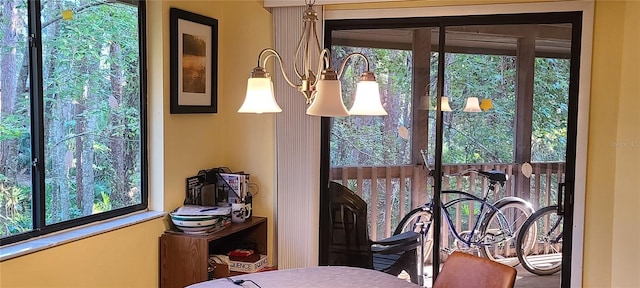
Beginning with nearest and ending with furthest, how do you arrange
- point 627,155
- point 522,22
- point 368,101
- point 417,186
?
point 368,101 → point 627,155 → point 522,22 → point 417,186

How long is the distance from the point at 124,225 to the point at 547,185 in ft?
7.94

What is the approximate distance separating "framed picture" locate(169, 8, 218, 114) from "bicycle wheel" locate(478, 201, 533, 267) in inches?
74.5

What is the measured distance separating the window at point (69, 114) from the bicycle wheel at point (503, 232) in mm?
2078

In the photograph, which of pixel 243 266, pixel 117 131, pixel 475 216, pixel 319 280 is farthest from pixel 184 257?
pixel 475 216

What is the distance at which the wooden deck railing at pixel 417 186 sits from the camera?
10.7ft

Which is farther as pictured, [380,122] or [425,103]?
[380,122]

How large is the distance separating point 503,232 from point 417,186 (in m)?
0.59

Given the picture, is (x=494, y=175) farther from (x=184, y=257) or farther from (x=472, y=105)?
(x=184, y=257)

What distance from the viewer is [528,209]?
331 centimetres

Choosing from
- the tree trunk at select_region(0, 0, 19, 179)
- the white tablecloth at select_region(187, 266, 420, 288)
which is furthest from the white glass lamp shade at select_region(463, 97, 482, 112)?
the tree trunk at select_region(0, 0, 19, 179)

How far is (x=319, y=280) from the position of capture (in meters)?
2.30

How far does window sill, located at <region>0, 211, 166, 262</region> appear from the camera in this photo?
2.30 m

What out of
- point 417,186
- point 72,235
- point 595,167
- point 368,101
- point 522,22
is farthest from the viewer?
point 417,186

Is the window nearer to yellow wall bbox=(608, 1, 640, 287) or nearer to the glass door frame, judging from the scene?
the glass door frame
